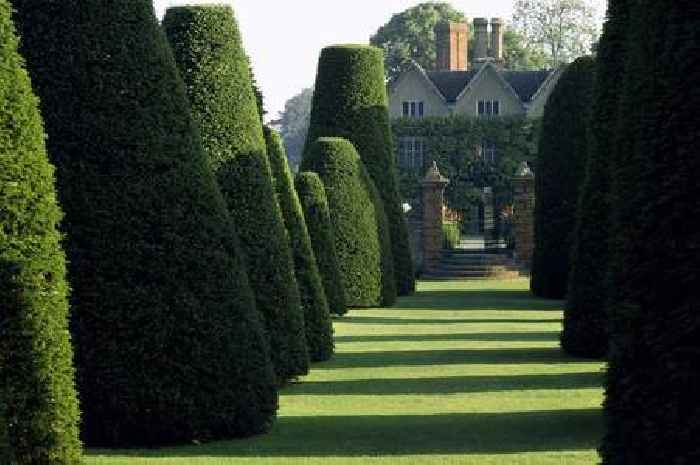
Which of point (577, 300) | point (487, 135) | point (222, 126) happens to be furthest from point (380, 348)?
point (487, 135)

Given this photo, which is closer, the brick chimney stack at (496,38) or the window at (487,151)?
the window at (487,151)

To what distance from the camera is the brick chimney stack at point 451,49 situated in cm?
6762

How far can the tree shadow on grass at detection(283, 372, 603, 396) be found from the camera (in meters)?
15.6

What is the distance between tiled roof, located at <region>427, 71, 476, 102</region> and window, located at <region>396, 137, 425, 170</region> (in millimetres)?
4043

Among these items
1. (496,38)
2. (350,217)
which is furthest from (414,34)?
(350,217)

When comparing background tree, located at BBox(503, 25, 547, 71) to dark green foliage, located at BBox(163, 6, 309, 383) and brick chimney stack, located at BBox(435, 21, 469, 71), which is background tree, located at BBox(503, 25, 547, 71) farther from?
dark green foliage, located at BBox(163, 6, 309, 383)

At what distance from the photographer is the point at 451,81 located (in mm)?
64750

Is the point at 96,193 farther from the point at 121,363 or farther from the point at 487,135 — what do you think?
the point at 487,135

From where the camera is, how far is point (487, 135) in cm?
5938

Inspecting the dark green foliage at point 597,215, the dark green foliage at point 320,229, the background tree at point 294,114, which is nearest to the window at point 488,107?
the dark green foliage at point 320,229

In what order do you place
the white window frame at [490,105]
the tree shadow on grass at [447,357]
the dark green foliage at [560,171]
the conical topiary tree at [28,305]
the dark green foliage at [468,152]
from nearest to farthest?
1. the conical topiary tree at [28,305]
2. the tree shadow on grass at [447,357]
3. the dark green foliage at [560,171]
4. the dark green foliage at [468,152]
5. the white window frame at [490,105]

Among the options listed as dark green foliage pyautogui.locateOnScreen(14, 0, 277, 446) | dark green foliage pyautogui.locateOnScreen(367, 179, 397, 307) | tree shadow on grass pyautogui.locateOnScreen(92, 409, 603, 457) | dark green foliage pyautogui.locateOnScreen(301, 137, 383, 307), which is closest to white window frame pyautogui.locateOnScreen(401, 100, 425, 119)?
dark green foliage pyautogui.locateOnScreen(367, 179, 397, 307)

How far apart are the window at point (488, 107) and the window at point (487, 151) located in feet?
11.3

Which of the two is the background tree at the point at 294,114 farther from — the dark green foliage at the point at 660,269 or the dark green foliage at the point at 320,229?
the dark green foliage at the point at 660,269
